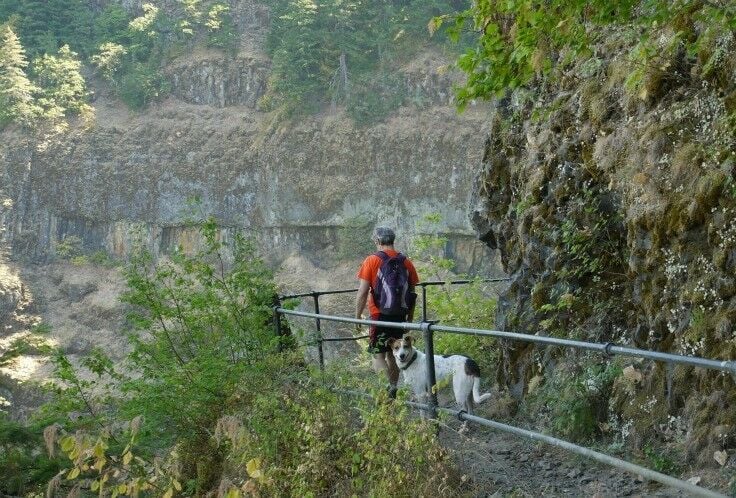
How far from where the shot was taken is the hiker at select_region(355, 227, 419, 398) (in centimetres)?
773

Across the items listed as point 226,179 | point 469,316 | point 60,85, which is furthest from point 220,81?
point 469,316

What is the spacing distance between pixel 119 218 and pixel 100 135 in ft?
18.4

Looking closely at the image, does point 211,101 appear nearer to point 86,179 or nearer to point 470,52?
point 86,179

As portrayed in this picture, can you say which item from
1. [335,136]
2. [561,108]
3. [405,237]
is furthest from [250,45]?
[561,108]

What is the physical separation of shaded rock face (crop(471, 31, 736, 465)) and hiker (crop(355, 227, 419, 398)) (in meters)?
1.30

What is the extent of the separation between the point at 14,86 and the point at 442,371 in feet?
169

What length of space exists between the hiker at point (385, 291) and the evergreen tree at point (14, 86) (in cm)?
5061

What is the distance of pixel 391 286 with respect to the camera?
304 inches

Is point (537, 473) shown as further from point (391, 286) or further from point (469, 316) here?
point (469, 316)

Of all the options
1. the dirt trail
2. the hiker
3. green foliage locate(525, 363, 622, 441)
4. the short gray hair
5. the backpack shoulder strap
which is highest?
the short gray hair

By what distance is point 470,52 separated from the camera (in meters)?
5.31

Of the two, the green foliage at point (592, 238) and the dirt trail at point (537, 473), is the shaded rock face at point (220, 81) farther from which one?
the dirt trail at point (537, 473)

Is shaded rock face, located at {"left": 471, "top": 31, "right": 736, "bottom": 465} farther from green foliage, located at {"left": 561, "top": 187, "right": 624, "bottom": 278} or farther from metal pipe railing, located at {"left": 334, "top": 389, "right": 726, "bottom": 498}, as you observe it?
metal pipe railing, located at {"left": 334, "top": 389, "right": 726, "bottom": 498}

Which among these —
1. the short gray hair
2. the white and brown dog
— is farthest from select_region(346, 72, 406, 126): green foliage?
the short gray hair
